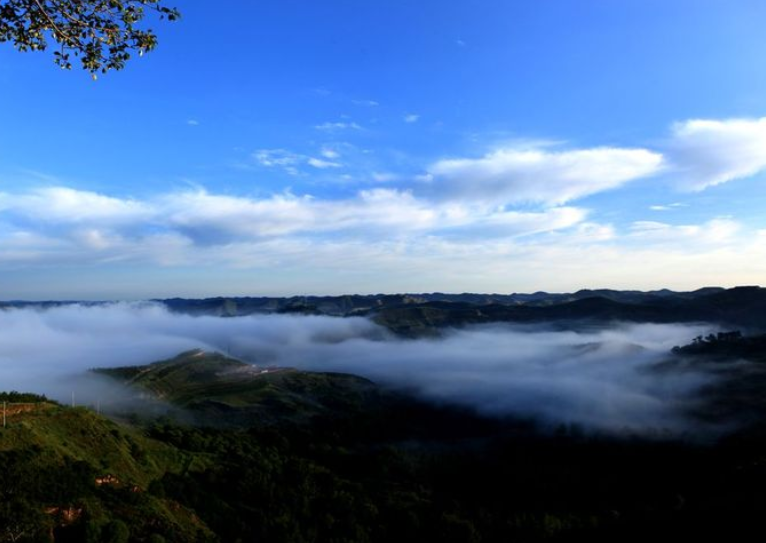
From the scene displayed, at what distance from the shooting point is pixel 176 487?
6225 inches

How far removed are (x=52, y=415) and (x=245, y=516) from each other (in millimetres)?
72421

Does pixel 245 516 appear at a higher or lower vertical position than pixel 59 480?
lower

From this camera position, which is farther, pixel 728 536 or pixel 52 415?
pixel 728 536

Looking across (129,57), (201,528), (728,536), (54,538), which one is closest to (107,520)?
(54,538)

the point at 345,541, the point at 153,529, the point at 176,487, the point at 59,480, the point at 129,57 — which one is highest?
the point at 129,57

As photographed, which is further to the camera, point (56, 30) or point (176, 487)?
point (176, 487)

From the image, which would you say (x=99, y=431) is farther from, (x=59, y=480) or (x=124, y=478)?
(x=59, y=480)

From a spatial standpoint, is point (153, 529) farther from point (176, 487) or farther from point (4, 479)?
point (176, 487)

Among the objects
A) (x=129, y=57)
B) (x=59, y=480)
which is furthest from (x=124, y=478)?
(x=129, y=57)

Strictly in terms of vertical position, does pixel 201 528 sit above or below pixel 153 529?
below

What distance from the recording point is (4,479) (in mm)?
92250

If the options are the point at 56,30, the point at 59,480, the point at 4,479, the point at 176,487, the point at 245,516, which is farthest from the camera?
the point at 245,516

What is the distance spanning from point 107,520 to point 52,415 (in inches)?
2113

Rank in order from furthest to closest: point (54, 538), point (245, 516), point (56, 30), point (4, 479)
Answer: point (245, 516), point (4, 479), point (54, 538), point (56, 30)
